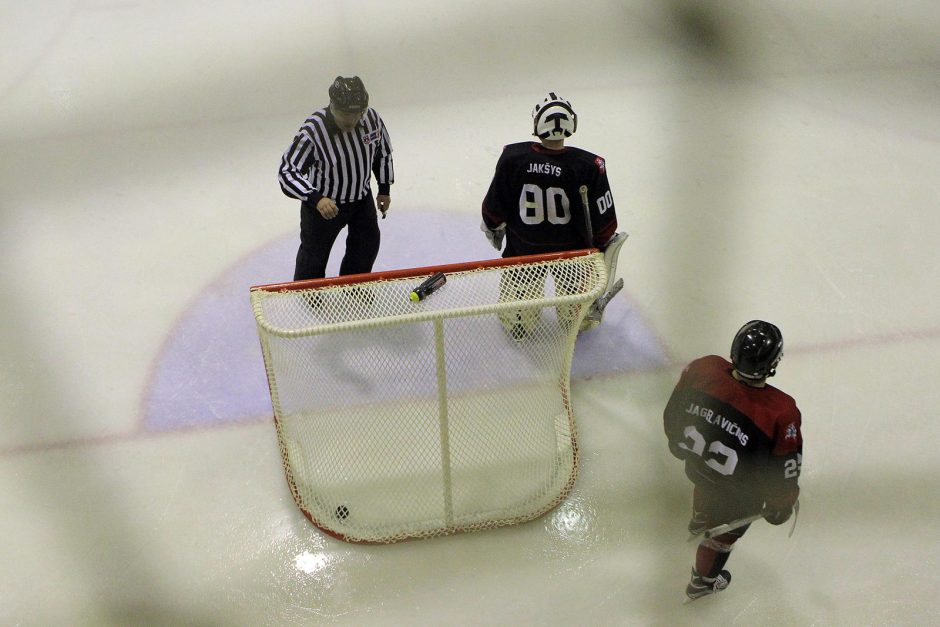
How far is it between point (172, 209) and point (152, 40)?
63.0 inches

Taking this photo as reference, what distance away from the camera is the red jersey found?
81.1 inches

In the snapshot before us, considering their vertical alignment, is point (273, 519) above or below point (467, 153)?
below

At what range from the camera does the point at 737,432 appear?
2066 millimetres

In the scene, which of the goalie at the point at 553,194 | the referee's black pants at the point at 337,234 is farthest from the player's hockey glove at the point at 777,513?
the referee's black pants at the point at 337,234

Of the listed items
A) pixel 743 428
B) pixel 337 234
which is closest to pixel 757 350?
pixel 743 428

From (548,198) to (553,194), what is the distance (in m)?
0.02

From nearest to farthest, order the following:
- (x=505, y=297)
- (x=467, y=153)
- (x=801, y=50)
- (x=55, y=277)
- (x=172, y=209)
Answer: (x=505, y=297)
(x=55, y=277)
(x=172, y=209)
(x=467, y=153)
(x=801, y=50)

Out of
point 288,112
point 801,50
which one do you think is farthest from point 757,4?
point 288,112

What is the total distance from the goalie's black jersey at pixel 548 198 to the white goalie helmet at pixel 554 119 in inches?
3.3

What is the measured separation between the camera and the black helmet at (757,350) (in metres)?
2.04

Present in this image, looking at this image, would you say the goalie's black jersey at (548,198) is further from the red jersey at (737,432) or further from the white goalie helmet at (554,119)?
the red jersey at (737,432)

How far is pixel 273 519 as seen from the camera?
8.87 feet

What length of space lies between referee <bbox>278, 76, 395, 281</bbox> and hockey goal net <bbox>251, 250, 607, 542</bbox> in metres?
0.65

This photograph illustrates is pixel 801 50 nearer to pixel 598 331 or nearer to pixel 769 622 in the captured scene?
pixel 598 331
